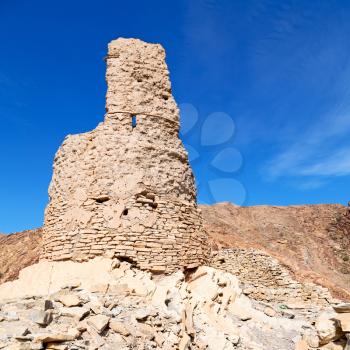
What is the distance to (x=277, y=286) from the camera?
41.0 ft

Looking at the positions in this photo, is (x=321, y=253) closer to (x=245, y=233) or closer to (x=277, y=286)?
(x=245, y=233)

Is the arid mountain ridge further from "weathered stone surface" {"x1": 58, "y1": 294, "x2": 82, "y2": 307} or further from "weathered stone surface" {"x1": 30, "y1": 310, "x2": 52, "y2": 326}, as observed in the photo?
"weathered stone surface" {"x1": 30, "y1": 310, "x2": 52, "y2": 326}

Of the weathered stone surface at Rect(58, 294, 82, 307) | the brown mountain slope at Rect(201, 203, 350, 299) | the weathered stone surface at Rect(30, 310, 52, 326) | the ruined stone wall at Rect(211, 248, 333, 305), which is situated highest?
the brown mountain slope at Rect(201, 203, 350, 299)

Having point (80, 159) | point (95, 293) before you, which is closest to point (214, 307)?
point (95, 293)

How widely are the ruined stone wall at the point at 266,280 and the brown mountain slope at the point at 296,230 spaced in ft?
54.8

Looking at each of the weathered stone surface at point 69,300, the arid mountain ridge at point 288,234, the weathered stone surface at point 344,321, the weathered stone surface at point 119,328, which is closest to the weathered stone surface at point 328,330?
the weathered stone surface at point 344,321

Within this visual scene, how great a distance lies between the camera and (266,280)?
1294cm

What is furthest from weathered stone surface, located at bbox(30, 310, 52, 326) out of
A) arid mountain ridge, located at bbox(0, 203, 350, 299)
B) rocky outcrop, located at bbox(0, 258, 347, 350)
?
arid mountain ridge, located at bbox(0, 203, 350, 299)

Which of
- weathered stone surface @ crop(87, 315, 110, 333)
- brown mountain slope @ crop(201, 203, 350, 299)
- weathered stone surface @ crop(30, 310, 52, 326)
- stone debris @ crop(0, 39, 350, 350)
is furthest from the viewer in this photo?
brown mountain slope @ crop(201, 203, 350, 299)

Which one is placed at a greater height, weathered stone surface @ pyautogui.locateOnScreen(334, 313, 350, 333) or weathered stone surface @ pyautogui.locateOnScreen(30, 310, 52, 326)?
weathered stone surface @ pyautogui.locateOnScreen(30, 310, 52, 326)

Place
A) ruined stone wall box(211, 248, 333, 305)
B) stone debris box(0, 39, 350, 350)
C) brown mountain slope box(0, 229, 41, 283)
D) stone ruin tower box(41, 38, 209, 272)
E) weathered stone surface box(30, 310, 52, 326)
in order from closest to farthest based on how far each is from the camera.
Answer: weathered stone surface box(30, 310, 52, 326)
stone debris box(0, 39, 350, 350)
stone ruin tower box(41, 38, 209, 272)
ruined stone wall box(211, 248, 333, 305)
brown mountain slope box(0, 229, 41, 283)

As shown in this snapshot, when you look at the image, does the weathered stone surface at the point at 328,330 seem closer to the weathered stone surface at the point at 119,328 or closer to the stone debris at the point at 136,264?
the stone debris at the point at 136,264

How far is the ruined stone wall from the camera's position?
35.8 ft

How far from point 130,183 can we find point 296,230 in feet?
115
